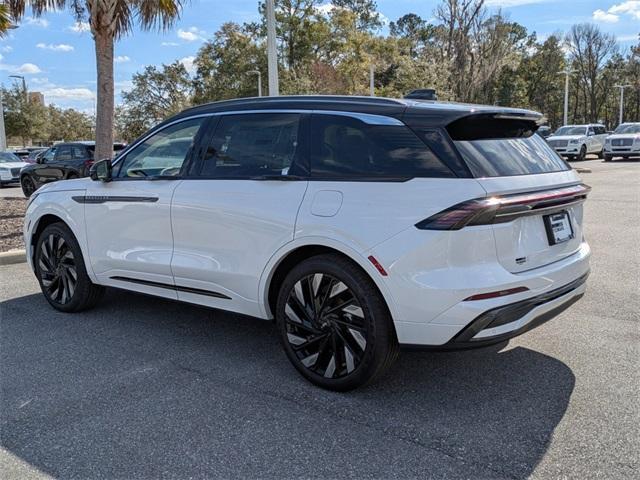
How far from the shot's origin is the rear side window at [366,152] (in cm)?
322

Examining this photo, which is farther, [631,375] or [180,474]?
[631,375]

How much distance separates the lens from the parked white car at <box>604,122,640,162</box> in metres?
28.1

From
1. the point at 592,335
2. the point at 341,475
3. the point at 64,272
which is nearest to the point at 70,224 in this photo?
the point at 64,272

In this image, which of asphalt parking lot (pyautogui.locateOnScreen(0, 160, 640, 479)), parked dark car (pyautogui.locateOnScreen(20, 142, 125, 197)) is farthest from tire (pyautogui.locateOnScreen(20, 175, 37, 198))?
asphalt parking lot (pyautogui.locateOnScreen(0, 160, 640, 479))

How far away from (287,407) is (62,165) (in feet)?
47.1

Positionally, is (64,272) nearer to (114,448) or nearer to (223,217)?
(223,217)

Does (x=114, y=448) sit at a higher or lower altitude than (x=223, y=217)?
lower

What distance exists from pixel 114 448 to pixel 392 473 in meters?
1.45

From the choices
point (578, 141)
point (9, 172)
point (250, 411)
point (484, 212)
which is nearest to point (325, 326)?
point (250, 411)

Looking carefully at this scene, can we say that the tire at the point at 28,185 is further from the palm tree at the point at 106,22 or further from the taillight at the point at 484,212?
the taillight at the point at 484,212

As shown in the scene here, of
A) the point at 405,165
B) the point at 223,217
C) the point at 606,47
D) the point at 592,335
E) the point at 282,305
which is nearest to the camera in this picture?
the point at 405,165

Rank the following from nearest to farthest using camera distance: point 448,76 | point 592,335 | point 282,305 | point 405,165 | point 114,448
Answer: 1. point 114,448
2. point 405,165
3. point 282,305
4. point 592,335
5. point 448,76

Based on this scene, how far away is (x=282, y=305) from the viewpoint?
3715 mm

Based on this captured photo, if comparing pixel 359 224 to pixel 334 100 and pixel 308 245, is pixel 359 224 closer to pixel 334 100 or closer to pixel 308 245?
pixel 308 245
